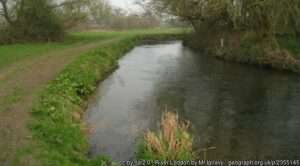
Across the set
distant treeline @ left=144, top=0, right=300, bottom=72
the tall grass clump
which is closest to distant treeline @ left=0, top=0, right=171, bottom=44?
distant treeline @ left=144, top=0, right=300, bottom=72

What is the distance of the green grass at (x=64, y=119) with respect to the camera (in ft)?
24.8

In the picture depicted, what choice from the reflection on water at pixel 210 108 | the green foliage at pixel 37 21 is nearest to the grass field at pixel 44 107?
the reflection on water at pixel 210 108

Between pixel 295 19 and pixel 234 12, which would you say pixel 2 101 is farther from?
pixel 295 19

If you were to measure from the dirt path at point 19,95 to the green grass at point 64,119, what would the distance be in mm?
337

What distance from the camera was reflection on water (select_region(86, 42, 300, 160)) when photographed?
362 inches

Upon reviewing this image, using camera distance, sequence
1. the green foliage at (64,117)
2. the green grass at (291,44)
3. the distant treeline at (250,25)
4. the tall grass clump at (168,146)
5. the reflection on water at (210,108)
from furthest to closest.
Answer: the green grass at (291,44)
the distant treeline at (250,25)
the reflection on water at (210,108)
the green foliage at (64,117)
the tall grass clump at (168,146)

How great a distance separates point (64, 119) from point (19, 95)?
3027 mm

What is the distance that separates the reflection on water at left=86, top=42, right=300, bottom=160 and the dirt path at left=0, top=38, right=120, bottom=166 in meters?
1.83

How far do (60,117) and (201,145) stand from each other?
3839mm

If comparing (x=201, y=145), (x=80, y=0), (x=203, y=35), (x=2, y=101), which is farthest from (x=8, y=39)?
(x=201, y=145)

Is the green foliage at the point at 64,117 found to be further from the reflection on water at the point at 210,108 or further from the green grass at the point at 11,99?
the green grass at the point at 11,99

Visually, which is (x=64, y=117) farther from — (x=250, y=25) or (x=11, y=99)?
(x=250, y=25)

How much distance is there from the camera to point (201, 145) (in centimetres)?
912

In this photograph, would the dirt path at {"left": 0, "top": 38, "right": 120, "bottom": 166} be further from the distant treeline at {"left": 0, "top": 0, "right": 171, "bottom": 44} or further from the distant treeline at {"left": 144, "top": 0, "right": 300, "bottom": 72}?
the distant treeline at {"left": 0, "top": 0, "right": 171, "bottom": 44}
